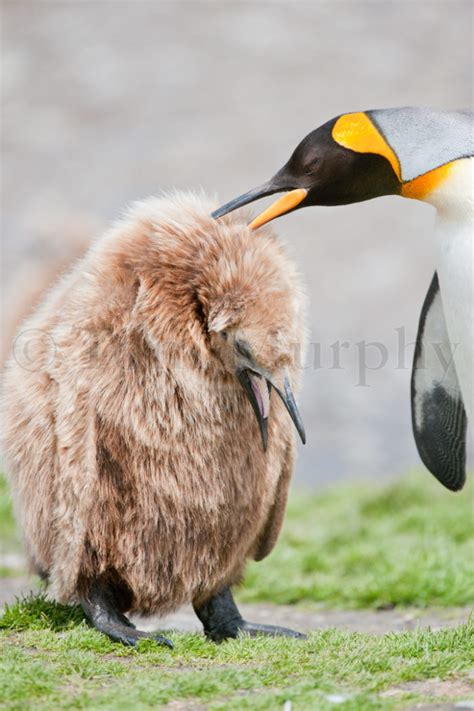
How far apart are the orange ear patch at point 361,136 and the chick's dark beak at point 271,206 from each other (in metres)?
0.26

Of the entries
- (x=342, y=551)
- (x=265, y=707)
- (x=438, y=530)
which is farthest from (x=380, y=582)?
(x=265, y=707)

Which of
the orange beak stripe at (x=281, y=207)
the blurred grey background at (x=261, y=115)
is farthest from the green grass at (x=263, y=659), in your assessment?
the blurred grey background at (x=261, y=115)

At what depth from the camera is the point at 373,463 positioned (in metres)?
11.3

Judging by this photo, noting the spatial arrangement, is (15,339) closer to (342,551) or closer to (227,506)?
(227,506)

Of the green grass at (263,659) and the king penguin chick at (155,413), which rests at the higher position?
the king penguin chick at (155,413)

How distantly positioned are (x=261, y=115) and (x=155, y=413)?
1948 centimetres

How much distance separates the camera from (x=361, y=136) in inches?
171

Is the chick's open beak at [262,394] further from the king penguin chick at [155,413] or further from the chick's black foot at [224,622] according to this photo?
the chick's black foot at [224,622]

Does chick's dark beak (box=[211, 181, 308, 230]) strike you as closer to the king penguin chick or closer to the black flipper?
the king penguin chick

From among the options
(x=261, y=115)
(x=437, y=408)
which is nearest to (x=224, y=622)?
(x=437, y=408)

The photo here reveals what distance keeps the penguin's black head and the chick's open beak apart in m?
0.65

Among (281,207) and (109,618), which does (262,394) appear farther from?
(109,618)

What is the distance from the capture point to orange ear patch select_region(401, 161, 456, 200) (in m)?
4.36

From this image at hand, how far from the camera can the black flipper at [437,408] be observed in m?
5.02
